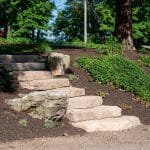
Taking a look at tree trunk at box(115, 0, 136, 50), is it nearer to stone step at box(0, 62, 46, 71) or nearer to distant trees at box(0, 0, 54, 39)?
stone step at box(0, 62, 46, 71)

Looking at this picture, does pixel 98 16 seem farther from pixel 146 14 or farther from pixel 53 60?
pixel 53 60

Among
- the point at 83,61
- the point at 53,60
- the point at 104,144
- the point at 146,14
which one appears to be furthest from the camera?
the point at 146,14

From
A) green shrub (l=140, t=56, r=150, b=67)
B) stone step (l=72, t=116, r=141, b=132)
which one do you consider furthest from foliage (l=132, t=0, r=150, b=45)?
stone step (l=72, t=116, r=141, b=132)

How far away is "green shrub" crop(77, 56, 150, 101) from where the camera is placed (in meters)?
12.9

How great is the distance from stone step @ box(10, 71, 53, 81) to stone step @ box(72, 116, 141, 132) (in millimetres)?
1943

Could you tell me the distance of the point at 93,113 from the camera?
10906 mm

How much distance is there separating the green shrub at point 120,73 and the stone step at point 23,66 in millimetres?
1374

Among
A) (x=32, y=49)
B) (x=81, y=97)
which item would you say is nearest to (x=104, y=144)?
(x=81, y=97)

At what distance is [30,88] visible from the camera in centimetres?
1140

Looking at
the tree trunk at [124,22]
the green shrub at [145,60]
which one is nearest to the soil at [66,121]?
the green shrub at [145,60]

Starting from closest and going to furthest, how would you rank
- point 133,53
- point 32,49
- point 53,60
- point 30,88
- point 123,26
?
point 30,88, point 53,60, point 32,49, point 133,53, point 123,26

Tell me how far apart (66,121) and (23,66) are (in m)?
2.42

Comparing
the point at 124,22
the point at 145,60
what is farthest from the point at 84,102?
the point at 124,22

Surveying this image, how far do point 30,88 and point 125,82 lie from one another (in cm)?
275
